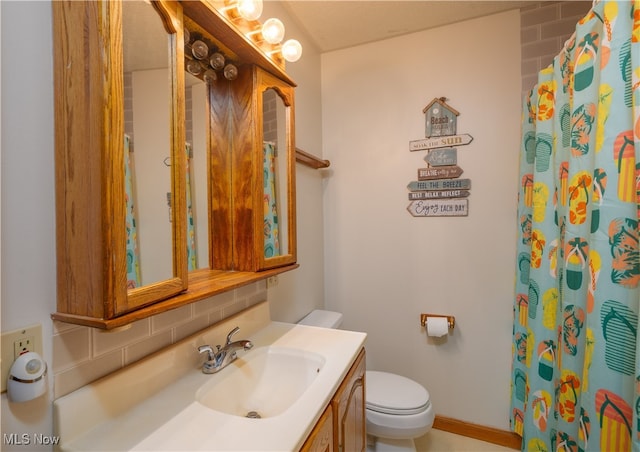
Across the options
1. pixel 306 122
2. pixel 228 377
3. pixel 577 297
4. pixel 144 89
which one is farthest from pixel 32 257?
pixel 577 297

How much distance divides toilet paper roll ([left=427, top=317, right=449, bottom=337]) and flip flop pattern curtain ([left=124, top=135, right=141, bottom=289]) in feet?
5.47

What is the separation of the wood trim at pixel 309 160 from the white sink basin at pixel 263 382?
1.02 m

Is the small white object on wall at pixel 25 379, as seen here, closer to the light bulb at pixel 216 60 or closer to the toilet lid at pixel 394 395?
the light bulb at pixel 216 60

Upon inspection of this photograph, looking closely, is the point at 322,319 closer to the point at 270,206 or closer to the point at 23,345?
the point at 270,206

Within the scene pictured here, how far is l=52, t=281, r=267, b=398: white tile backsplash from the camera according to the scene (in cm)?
67

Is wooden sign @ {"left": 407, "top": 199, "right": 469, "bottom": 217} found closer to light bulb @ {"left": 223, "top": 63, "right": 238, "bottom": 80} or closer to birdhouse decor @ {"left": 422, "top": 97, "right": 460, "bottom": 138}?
birdhouse decor @ {"left": 422, "top": 97, "right": 460, "bottom": 138}

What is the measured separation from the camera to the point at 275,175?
131cm

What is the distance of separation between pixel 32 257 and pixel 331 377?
2.75ft

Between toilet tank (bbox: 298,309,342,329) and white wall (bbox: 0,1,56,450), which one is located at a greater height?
white wall (bbox: 0,1,56,450)

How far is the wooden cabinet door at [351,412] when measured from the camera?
95 centimetres

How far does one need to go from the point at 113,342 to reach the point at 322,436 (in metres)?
0.63

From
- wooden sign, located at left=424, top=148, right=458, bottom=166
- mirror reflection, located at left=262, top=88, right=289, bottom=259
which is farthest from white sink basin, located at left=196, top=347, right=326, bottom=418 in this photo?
wooden sign, located at left=424, top=148, right=458, bottom=166

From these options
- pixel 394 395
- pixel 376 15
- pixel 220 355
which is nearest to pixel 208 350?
pixel 220 355

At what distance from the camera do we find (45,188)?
656mm
